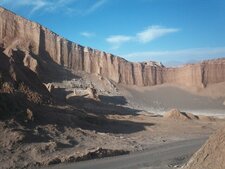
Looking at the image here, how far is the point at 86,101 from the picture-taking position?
5266 centimetres

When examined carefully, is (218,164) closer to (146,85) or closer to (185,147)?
(185,147)

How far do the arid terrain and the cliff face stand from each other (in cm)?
16

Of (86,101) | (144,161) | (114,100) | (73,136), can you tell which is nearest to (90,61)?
(114,100)

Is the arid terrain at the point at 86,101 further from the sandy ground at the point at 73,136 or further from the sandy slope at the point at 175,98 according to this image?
the sandy slope at the point at 175,98

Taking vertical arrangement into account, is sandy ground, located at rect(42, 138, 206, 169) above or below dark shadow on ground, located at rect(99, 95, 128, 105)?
below

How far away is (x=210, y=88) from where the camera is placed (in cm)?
9344

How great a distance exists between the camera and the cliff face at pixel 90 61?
73875mm

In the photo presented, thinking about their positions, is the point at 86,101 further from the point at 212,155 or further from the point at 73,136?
the point at 212,155

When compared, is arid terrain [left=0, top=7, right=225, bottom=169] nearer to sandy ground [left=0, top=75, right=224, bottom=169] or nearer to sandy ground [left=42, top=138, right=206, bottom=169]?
sandy ground [left=0, top=75, right=224, bottom=169]

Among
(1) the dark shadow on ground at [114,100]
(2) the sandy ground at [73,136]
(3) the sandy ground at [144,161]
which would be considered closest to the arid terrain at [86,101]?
(2) the sandy ground at [73,136]

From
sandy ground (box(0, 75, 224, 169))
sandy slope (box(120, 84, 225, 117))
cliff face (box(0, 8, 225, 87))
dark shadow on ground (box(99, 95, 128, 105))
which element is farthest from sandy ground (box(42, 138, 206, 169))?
sandy slope (box(120, 84, 225, 117))

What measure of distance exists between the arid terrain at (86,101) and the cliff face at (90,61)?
165 mm

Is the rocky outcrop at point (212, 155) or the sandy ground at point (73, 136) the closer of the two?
the rocky outcrop at point (212, 155)

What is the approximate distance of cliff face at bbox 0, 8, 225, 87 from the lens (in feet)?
242
